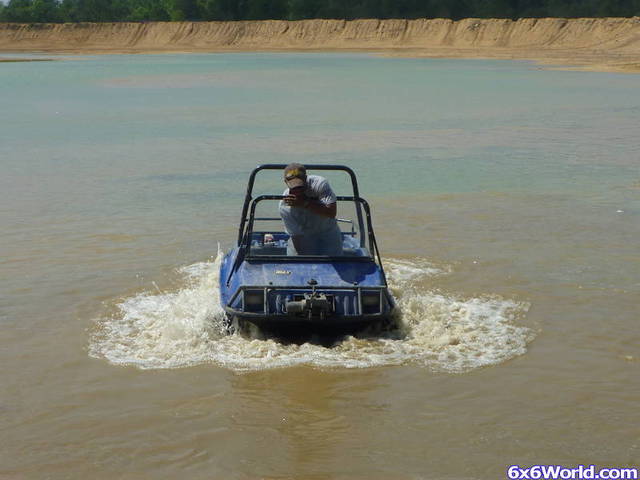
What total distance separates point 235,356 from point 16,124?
1762 centimetres

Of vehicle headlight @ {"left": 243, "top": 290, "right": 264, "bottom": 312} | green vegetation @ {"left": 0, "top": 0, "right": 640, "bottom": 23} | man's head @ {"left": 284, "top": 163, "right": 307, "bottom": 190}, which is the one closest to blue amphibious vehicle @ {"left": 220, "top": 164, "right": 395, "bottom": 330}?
vehicle headlight @ {"left": 243, "top": 290, "right": 264, "bottom": 312}

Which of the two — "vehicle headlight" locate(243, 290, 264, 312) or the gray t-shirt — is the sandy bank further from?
"vehicle headlight" locate(243, 290, 264, 312)

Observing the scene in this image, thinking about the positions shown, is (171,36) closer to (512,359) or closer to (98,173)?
(98,173)

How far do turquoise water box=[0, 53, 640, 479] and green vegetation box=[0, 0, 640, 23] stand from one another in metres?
57.6

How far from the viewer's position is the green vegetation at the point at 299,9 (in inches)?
2948

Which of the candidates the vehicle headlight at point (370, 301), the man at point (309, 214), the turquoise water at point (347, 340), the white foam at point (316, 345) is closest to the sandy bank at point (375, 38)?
the turquoise water at point (347, 340)

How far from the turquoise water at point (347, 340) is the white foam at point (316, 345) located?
0.08 feet

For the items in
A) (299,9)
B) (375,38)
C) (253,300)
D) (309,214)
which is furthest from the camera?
(299,9)

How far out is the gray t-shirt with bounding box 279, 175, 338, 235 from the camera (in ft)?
24.0

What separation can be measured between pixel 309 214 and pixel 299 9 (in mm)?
80163

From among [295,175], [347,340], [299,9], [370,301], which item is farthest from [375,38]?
[370,301]

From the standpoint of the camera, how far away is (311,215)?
291 inches

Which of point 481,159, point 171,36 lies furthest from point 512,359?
point 171,36

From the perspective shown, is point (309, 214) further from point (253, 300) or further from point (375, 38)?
point (375, 38)
